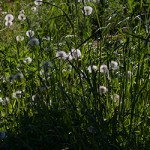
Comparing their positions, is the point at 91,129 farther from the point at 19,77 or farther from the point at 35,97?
the point at 19,77

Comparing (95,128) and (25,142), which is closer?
(95,128)

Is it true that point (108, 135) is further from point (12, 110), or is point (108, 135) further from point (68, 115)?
point (12, 110)

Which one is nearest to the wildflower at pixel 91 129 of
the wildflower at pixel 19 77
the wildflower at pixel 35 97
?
the wildflower at pixel 35 97

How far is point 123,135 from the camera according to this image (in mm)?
2320

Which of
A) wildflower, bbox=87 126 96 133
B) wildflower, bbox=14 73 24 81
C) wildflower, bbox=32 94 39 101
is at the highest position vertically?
wildflower, bbox=14 73 24 81

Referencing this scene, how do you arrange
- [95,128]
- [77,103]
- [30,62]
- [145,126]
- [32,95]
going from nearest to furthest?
[95,128]
[145,126]
[77,103]
[32,95]
[30,62]

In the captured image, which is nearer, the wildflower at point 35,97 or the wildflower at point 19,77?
the wildflower at point 35,97

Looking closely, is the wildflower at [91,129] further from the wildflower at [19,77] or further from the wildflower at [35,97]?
the wildflower at [19,77]

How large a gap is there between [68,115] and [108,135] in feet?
0.89

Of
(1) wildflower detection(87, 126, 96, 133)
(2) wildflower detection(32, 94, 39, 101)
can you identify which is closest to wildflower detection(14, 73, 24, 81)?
(2) wildflower detection(32, 94, 39, 101)

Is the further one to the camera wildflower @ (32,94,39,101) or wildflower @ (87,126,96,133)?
wildflower @ (32,94,39,101)

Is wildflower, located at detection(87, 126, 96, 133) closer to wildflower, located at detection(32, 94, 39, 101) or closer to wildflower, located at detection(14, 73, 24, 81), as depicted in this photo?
wildflower, located at detection(32, 94, 39, 101)

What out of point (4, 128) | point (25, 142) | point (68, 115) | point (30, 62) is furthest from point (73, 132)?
point (30, 62)

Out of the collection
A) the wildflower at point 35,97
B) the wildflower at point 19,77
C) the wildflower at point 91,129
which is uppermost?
the wildflower at point 19,77
